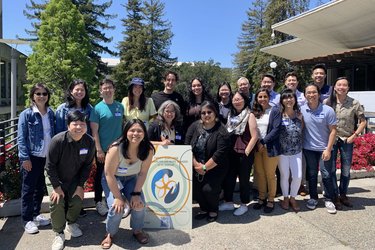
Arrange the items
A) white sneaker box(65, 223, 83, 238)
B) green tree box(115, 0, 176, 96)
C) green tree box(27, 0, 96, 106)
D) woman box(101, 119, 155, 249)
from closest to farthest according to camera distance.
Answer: woman box(101, 119, 155, 249)
white sneaker box(65, 223, 83, 238)
green tree box(27, 0, 96, 106)
green tree box(115, 0, 176, 96)

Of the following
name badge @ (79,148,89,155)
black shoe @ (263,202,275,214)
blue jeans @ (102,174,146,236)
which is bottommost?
black shoe @ (263,202,275,214)

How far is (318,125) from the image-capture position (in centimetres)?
512

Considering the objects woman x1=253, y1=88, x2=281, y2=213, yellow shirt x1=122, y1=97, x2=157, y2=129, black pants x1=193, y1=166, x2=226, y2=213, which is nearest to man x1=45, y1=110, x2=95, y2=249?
yellow shirt x1=122, y1=97, x2=157, y2=129

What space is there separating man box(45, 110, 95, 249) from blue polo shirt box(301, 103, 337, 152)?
3135mm

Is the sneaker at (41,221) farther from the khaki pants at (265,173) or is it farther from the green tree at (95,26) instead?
the green tree at (95,26)

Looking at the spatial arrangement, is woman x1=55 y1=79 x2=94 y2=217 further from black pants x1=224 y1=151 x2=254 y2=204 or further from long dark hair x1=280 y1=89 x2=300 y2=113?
long dark hair x1=280 y1=89 x2=300 y2=113

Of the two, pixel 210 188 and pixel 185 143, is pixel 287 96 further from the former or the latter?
pixel 210 188

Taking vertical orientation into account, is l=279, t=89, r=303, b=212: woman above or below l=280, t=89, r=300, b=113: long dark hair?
below

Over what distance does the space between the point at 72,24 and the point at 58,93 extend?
5240 millimetres

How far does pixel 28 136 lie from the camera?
4.35 meters

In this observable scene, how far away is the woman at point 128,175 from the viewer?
4023 millimetres

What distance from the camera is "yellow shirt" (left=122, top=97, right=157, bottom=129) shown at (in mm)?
5195

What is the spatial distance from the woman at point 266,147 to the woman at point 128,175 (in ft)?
5.85

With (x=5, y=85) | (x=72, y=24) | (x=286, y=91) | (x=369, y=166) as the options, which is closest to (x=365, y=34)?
(x=369, y=166)
